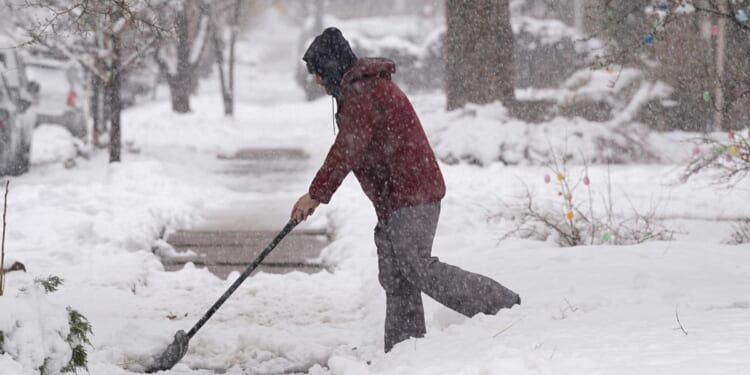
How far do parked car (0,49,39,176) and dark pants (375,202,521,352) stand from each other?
8.42 m

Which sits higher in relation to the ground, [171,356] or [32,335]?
[32,335]

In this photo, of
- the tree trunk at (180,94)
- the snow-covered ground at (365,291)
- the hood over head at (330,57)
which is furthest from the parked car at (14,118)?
the tree trunk at (180,94)

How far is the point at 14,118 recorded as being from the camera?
1214cm

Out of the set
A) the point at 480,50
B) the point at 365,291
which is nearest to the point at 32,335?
the point at 365,291

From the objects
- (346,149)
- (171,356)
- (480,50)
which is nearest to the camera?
(346,149)

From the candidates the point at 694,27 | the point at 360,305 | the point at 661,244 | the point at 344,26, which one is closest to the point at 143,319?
the point at 360,305

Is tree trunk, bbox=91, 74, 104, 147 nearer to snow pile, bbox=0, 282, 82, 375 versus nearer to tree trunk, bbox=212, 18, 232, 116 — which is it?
tree trunk, bbox=212, 18, 232, 116

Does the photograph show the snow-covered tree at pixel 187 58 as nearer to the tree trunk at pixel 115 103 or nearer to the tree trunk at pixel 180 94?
the tree trunk at pixel 180 94

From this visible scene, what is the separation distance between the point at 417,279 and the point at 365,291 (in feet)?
6.66

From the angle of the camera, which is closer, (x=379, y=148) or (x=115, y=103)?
(x=379, y=148)

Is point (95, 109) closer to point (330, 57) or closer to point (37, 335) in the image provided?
point (330, 57)

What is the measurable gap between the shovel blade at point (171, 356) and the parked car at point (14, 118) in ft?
25.9

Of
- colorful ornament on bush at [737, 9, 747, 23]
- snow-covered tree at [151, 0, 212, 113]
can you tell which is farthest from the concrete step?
snow-covered tree at [151, 0, 212, 113]

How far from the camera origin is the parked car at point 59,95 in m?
14.7
